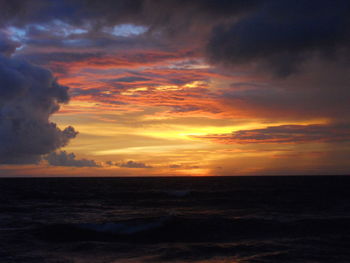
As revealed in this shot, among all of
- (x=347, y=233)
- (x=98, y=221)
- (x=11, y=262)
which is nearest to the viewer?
(x=11, y=262)

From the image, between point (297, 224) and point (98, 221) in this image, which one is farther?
point (98, 221)

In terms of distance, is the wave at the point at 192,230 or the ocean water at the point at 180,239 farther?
the wave at the point at 192,230

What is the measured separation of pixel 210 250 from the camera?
692 inches

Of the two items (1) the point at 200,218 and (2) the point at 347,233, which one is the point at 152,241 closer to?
(1) the point at 200,218

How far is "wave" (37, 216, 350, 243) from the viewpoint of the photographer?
70.3 feet

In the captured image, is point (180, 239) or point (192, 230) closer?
point (180, 239)

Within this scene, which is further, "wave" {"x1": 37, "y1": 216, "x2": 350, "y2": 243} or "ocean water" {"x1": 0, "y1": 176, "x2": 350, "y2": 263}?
"wave" {"x1": 37, "y1": 216, "x2": 350, "y2": 243}

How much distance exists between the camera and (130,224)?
25594 mm

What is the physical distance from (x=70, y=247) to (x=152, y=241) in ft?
15.7

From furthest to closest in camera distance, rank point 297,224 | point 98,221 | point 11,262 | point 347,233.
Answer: point 98,221 < point 297,224 < point 347,233 < point 11,262

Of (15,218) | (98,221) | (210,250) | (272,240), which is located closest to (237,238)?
(272,240)

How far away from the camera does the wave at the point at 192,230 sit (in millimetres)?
21422

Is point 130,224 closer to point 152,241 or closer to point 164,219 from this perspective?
point 164,219

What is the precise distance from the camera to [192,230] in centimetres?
2420
